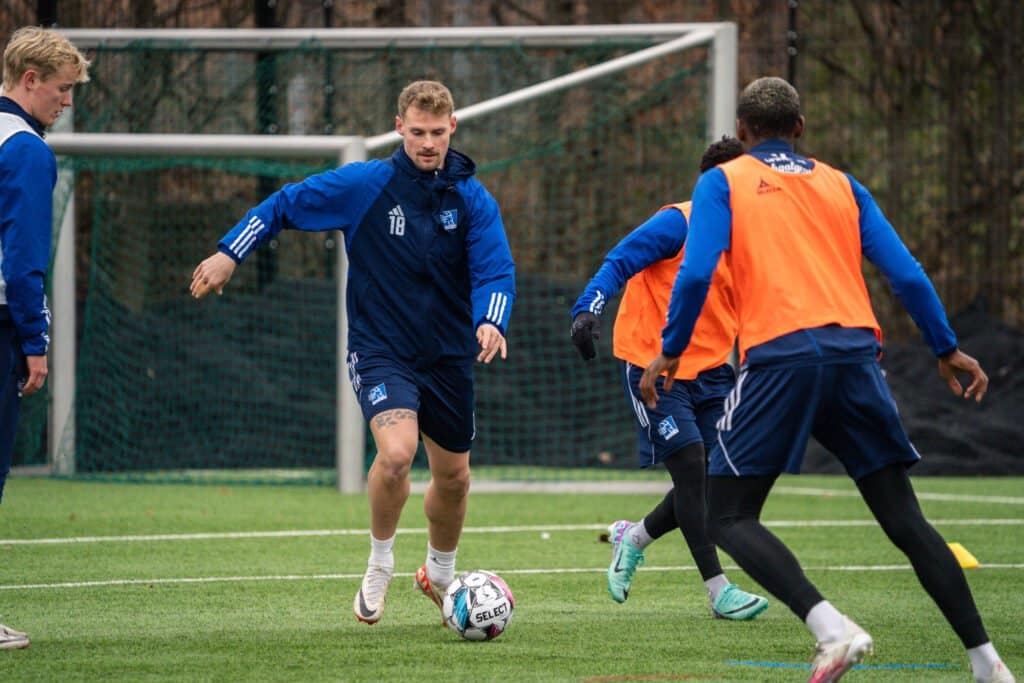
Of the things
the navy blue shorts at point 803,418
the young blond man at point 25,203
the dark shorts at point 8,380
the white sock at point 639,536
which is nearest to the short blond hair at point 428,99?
the young blond man at point 25,203

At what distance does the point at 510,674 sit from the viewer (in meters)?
5.93

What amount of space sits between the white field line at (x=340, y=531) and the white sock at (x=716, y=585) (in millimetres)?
3325

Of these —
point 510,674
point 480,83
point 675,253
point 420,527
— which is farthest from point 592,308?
point 480,83

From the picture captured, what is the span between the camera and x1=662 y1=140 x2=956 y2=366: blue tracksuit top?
5.47 metres

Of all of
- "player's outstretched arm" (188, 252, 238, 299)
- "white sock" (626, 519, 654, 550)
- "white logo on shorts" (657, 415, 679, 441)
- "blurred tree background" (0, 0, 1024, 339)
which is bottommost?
"white sock" (626, 519, 654, 550)

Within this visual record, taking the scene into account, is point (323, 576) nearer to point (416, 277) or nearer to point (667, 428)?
point (667, 428)

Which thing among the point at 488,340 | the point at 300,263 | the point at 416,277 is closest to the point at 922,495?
the point at 300,263

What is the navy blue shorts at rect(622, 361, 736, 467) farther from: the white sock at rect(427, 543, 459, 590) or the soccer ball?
the soccer ball

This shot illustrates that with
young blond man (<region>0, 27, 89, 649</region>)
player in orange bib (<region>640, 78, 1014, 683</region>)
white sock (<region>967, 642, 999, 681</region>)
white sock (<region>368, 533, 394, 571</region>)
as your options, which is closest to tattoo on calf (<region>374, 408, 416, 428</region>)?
white sock (<region>368, 533, 394, 571</region>)

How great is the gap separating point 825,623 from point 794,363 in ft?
2.71

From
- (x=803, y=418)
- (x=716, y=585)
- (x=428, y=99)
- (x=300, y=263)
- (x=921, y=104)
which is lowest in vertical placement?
(x=716, y=585)

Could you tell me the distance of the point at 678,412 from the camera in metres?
7.65

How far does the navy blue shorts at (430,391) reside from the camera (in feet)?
22.7

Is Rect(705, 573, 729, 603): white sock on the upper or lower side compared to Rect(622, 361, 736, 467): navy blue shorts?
lower
